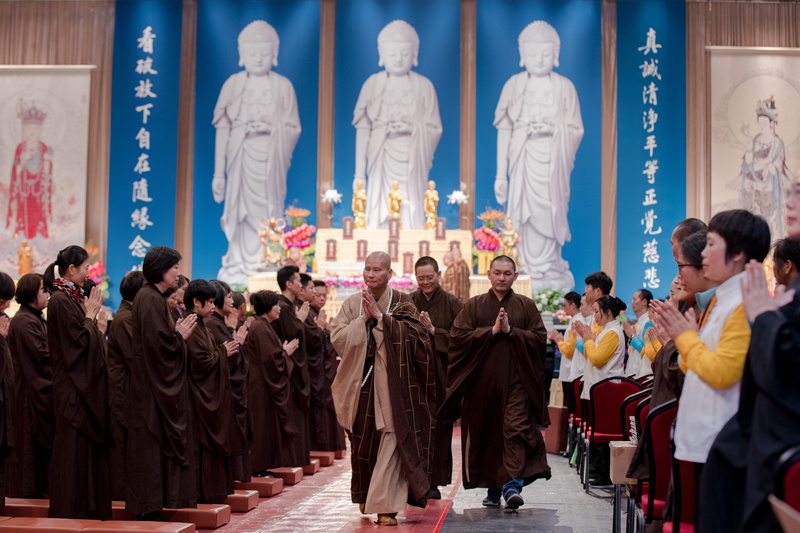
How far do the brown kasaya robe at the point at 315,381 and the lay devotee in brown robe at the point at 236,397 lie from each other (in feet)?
4.35

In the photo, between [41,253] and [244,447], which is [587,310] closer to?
[244,447]

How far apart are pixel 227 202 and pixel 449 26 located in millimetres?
5071

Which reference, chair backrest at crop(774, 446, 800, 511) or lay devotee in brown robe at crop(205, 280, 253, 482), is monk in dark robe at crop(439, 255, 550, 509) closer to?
lay devotee in brown robe at crop(205, 280, 253, 482)

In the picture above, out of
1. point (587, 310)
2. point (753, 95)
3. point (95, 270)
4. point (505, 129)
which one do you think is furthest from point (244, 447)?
point (753, 95)

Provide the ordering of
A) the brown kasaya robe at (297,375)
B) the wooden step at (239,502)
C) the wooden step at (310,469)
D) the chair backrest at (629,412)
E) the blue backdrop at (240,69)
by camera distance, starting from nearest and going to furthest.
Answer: the chair backrest at (629,412) → the wooden step at (239,502) → the brown kasaya robe at (297,375) → the wooden step at (310,469) → the blue backdrop at (240,69)

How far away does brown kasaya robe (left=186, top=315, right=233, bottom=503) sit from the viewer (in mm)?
5435

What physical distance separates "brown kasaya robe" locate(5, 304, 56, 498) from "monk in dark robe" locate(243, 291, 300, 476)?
61.8 inches

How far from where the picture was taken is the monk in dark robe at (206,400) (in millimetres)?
5441

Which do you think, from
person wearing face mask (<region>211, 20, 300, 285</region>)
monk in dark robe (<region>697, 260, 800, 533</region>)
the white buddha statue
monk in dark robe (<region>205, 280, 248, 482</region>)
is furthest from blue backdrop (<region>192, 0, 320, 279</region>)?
monk in dark robe (<region>697, 260, 800, 533</region>)

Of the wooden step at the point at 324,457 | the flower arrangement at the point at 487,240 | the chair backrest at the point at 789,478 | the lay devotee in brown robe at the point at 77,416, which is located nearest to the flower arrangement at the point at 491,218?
the flower arrangement at the point at 487,240

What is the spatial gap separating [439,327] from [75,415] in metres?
2.85

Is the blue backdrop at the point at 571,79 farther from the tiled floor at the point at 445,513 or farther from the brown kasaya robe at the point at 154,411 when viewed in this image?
the brown kasaya robe at the point at 154,411

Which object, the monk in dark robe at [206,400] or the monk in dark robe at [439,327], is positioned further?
the monk in dark robe at [439,327]

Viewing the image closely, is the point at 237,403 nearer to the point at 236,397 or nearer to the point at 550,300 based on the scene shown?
the point at 236,397
